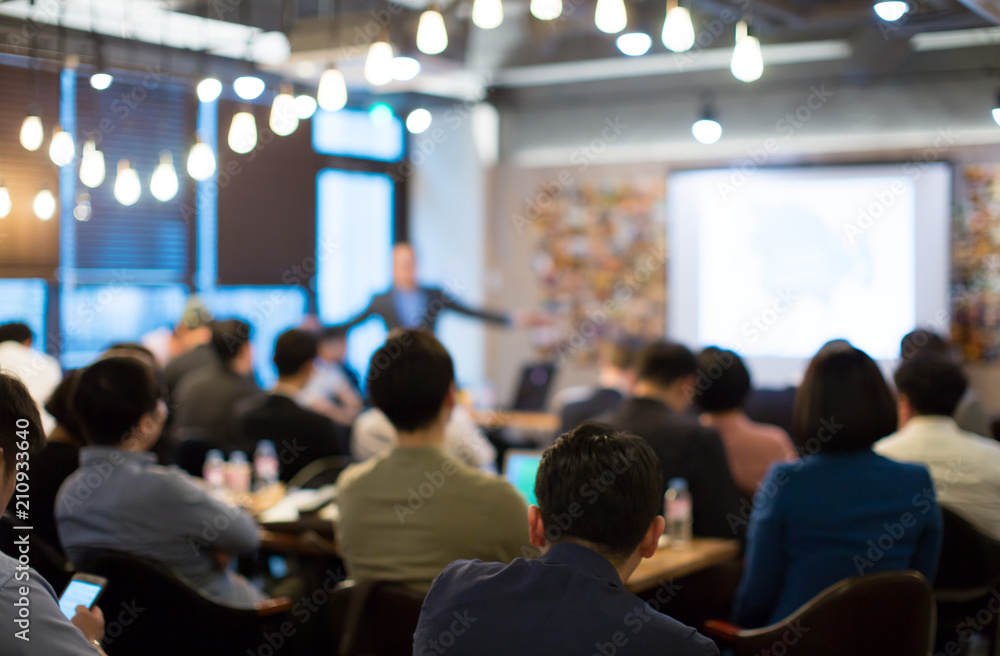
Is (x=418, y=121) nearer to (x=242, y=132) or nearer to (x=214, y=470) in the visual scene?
(x=242, y=132)

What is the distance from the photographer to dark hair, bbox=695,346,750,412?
12.1ft

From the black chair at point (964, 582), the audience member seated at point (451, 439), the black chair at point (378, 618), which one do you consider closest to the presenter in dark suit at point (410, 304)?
the audience member seated at point (451, 439)

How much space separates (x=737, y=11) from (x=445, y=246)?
3.56 meters

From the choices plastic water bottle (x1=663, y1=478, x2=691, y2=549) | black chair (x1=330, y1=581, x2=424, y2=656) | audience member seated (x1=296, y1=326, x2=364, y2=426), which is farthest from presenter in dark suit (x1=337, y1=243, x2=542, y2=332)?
black chair (x1=330, y1=581, x2=424, y2=656)

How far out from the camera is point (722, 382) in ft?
12.1

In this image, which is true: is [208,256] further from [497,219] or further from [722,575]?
[722,575]

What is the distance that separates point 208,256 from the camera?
6.78m

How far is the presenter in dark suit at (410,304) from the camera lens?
272 inches

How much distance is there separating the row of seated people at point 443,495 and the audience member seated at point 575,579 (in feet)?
2.62

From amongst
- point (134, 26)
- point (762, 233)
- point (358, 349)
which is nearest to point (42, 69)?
point (134, 26)

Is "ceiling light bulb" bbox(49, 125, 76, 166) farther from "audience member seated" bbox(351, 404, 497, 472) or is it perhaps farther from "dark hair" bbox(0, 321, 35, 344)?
"audience member seated" bbox(351, 404, 497, 472)

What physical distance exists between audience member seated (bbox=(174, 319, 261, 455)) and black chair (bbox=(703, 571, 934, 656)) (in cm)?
316

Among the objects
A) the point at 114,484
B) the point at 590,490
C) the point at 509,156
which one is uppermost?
the point at 509,156

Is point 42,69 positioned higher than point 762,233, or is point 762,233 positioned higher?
point 42,69
